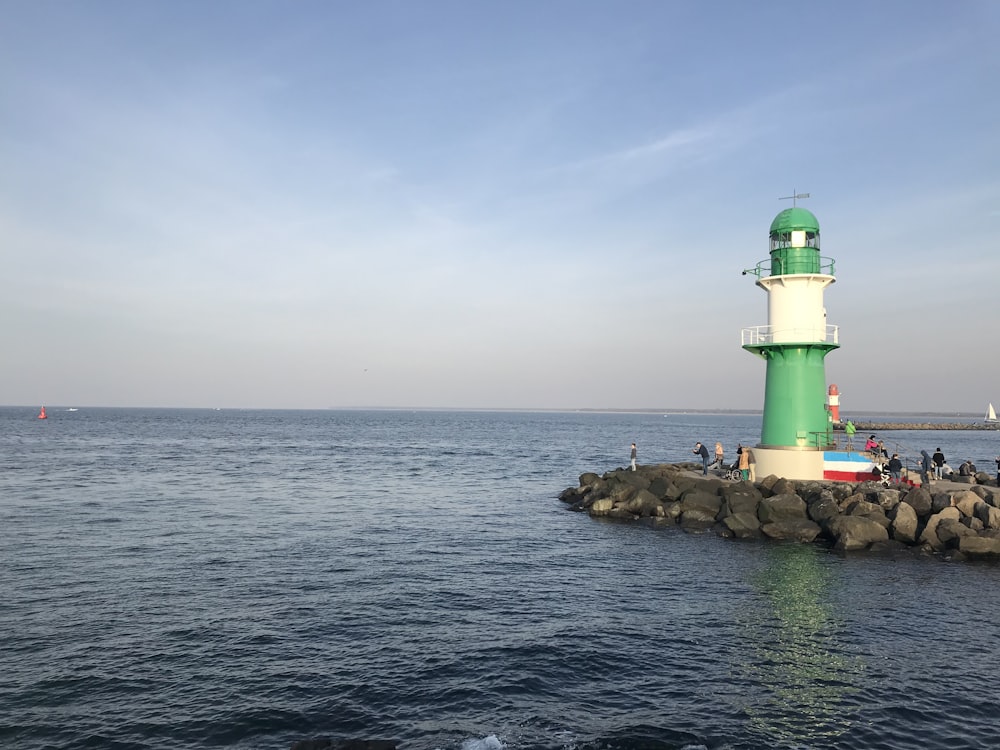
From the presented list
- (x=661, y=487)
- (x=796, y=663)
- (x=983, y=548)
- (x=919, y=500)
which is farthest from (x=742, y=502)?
(x=796, y=663)

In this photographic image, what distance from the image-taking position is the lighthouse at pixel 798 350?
96.9ft

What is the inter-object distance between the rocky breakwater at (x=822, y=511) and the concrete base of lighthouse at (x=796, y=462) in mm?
904

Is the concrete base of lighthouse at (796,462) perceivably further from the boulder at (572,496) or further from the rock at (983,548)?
the boulder at (572,496)

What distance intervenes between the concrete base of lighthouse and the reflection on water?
403 inches

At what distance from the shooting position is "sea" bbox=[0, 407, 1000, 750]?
10906mm

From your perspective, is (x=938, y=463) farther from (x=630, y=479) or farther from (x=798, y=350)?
(x=630, y=479)

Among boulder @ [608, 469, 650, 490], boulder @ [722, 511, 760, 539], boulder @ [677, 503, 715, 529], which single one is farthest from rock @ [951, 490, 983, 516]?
boulder @ [608, 469, 650, 490]

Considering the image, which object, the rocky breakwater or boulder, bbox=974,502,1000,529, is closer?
boulder, bbox=974,502,1000,529

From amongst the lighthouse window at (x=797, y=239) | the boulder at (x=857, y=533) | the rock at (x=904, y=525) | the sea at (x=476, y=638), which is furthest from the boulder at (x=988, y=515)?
the lighthouse window at (x=797, y=239)

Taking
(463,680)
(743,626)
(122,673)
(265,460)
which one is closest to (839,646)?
(743,626)

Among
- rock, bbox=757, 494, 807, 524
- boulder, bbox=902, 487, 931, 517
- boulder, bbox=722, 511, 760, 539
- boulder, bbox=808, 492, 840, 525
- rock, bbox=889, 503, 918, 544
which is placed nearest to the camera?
rock, bbox=889, 503, 918, 544

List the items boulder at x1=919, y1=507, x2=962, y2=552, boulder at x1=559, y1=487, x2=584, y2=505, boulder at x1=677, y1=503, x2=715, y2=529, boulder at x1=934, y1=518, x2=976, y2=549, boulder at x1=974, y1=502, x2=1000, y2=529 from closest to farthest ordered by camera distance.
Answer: boulder at x1=934, y1=518, x2=976, y2=549 → boulder at x1=974, y1=502, x2=1000, y2=529 → boulder at x1=919, y1=507, x2=962, y2=552 → boulder at x1=677, y1=503, x2=715, y2=529 → boulder at x1=559, y1=487, x2=584, y2=505

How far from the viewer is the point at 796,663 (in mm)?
13539

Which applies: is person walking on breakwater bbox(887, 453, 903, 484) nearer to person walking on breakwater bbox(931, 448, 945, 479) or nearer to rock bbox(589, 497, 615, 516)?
person walking on breakwater bbox(931, 448, 945, 479)
